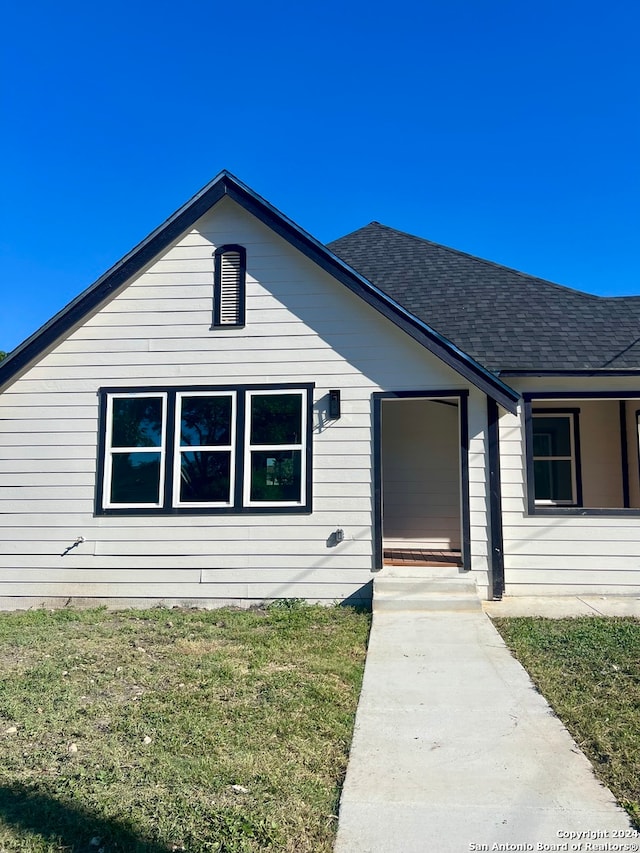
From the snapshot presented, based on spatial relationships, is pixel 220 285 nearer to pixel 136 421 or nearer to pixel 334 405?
pixel 136 421

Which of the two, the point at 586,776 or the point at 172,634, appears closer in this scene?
the point at 586,776

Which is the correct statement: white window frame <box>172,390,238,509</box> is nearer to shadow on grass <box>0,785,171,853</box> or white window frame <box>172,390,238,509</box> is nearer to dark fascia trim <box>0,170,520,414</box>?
dark fascia trim <box>0,170,520,414</box>

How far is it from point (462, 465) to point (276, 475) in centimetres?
248

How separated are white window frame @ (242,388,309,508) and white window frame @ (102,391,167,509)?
3.73 feet

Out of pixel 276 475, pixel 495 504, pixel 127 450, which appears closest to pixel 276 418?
pixel 276 475

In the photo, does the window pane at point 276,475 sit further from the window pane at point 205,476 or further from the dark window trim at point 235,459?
the window pane at point 205,476

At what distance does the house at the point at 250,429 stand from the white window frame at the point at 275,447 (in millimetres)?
27

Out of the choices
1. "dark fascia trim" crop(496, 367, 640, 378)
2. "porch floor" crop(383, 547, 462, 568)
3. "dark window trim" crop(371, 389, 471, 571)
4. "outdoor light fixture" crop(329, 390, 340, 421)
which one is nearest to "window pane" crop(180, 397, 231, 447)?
"outdoor light fixture" crop(329, 390, 340, 421)

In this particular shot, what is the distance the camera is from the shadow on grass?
245 centimetres

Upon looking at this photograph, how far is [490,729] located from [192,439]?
5.09 m

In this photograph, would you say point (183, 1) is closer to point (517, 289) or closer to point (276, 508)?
point (517, 289)

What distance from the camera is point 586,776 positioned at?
295cm

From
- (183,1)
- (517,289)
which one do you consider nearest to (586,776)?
(517,289)

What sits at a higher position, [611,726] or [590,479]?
[590,479]
